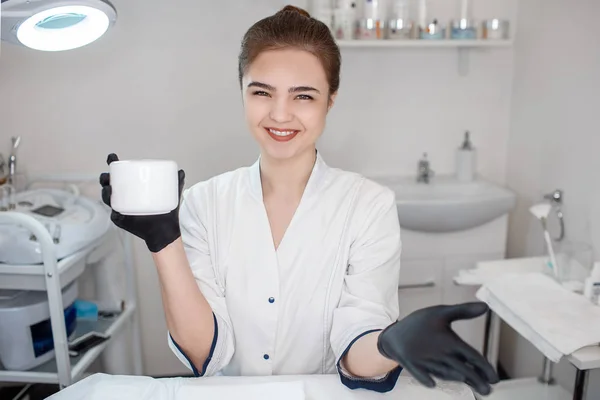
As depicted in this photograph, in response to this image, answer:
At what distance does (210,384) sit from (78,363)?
0.84 metres

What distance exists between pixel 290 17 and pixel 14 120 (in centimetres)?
140

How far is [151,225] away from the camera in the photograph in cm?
93

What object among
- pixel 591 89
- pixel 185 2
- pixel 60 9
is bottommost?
pixel 591 89

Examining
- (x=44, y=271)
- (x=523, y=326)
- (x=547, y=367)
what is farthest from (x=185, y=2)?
(x=547, y=367)

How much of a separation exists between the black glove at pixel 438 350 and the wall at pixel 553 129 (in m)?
1.08

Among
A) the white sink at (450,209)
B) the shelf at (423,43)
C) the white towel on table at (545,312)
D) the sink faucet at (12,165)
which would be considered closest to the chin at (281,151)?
the white towel on table at (545,312)

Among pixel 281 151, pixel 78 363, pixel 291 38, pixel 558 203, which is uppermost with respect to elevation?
pixel 291 38

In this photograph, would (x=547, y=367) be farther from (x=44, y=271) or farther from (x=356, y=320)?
(x=44, y=271)

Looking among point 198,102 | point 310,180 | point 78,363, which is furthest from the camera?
point 198,102

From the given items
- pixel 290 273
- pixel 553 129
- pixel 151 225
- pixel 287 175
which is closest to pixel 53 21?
pixel 151 225

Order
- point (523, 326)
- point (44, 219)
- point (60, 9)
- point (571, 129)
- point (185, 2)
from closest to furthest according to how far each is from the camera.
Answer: point (60, 9) → point (523, 326) → point (44, 219) → point (571, 129) → point (185, 2)

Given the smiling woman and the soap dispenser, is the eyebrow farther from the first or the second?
the soap dispenser

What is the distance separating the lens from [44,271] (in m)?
1.44

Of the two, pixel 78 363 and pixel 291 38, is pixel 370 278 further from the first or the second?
pixel 78 363
